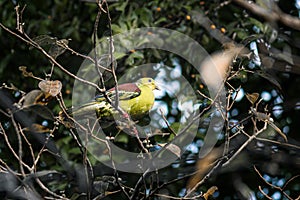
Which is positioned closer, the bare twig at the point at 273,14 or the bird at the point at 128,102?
the bird at the point at 128,102

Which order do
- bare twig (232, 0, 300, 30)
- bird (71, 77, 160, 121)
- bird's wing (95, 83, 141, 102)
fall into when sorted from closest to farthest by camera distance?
bird (71, 77, 160, 121), bird's wing (95, 83, 141, 102), bare twig (232, 0, 300, 30)

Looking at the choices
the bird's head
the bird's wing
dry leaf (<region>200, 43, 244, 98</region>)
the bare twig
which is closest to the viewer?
dry leaf (<region>200, 43, 244, 98</region>)

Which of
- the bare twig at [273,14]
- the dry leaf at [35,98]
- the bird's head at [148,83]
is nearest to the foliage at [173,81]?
the bare twig at [273,14]

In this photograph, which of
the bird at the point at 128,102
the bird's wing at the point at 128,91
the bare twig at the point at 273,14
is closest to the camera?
the bird at the point at 128,102

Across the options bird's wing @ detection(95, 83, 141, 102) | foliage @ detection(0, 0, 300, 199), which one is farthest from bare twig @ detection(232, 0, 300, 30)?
bird's wing @ detection(95, 83, 141, 102)

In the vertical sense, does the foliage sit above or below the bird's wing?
below

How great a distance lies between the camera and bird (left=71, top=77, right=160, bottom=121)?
2.76 m

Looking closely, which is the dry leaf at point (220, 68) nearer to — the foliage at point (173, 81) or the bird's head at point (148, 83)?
the foliage at point (173, 81)

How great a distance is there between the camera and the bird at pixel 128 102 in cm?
276

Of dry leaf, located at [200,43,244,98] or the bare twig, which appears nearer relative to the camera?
dry leaf, located at [200,43,244,98]

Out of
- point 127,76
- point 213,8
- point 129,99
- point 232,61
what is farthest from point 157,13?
point 232,61

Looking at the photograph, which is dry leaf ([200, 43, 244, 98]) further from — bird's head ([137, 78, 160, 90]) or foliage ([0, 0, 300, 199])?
bird's head ([137, 78, 160, 90])

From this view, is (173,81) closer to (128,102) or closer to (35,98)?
(128,102)

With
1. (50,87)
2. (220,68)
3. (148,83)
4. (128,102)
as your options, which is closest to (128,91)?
(128,102)
